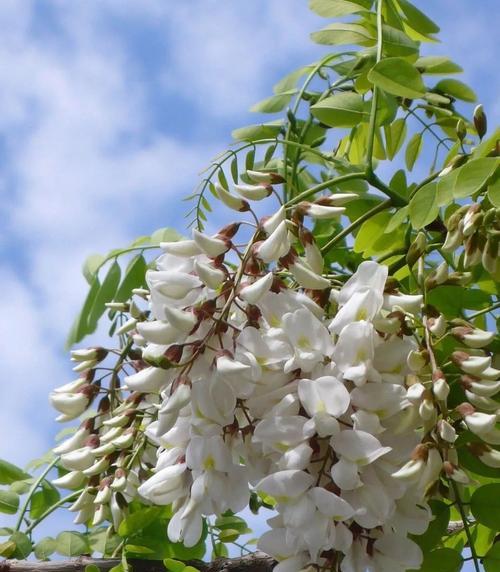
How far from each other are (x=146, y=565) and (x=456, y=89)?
0.85 meters

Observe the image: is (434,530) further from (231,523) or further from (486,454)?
(231,523)

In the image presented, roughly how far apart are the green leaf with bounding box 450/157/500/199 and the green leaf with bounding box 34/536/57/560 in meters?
0.79

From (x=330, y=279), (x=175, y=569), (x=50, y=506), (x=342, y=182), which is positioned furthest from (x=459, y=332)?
(x=50, y=506)

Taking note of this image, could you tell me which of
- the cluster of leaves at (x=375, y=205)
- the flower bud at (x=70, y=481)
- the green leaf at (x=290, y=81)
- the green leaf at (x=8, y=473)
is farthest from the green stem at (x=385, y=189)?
the green leaf at (x=8, y=473)

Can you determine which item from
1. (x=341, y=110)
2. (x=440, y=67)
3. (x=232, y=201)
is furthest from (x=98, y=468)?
(x=440, y=67)

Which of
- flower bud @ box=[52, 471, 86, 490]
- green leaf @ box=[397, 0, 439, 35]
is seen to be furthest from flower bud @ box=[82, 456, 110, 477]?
green leaf @ box=[397, 0, 439, 35]

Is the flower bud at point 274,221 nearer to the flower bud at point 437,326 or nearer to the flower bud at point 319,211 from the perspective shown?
the flower bud at point 319,211

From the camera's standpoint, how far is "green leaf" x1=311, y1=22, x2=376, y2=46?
1387 millimetres

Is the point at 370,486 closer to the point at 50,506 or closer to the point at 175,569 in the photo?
the point at 175,569

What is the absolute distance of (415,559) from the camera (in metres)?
0.92

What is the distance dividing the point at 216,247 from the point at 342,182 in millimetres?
311

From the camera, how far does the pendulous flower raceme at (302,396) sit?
0.87 metres

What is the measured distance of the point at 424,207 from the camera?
103cm

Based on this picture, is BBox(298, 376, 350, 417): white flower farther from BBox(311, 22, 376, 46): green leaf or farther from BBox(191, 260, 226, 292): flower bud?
BBox(311, 22, 376, 46): green leaf
